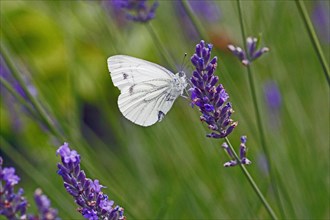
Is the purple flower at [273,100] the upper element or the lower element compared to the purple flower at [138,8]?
lower

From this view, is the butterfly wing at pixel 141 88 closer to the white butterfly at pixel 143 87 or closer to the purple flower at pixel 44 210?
the white butterfly at pixel 143 87

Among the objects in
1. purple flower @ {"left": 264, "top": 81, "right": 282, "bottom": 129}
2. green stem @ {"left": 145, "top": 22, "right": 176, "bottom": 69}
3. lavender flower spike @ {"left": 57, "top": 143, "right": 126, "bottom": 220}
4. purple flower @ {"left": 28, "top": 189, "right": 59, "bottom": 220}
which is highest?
purple flower @ {"left": 28, "top": 189, "right": 59, "bottom": 220}

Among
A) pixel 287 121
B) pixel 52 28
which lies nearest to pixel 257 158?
pixel 287 121

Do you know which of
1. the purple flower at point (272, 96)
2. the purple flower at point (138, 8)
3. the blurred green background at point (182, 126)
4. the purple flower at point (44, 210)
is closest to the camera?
the purple flower at point (44, 210)

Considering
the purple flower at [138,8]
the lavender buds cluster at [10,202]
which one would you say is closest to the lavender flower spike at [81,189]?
the lavender buds cluster at [10,202]

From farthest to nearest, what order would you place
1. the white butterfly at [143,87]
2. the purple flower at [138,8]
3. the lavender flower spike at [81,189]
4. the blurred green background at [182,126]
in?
the blurred green background at [182,126], the purple flower at [138,8], the white butterfly at [143,87], the lavender flower spike at [81,189]

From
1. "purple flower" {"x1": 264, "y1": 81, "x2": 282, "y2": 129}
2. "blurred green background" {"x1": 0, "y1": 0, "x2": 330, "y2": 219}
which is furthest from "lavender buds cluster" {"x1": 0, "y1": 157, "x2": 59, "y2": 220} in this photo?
"purple flower" {"x1": 264, "y1": 81, "x2": 282, "y2": 129}

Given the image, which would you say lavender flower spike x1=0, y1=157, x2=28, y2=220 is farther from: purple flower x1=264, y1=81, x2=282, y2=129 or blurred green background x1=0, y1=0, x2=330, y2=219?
purple flower x1=264, y1=81, x2=282, y2=129

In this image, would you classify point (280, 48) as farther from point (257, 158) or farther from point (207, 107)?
point (207, 107)
